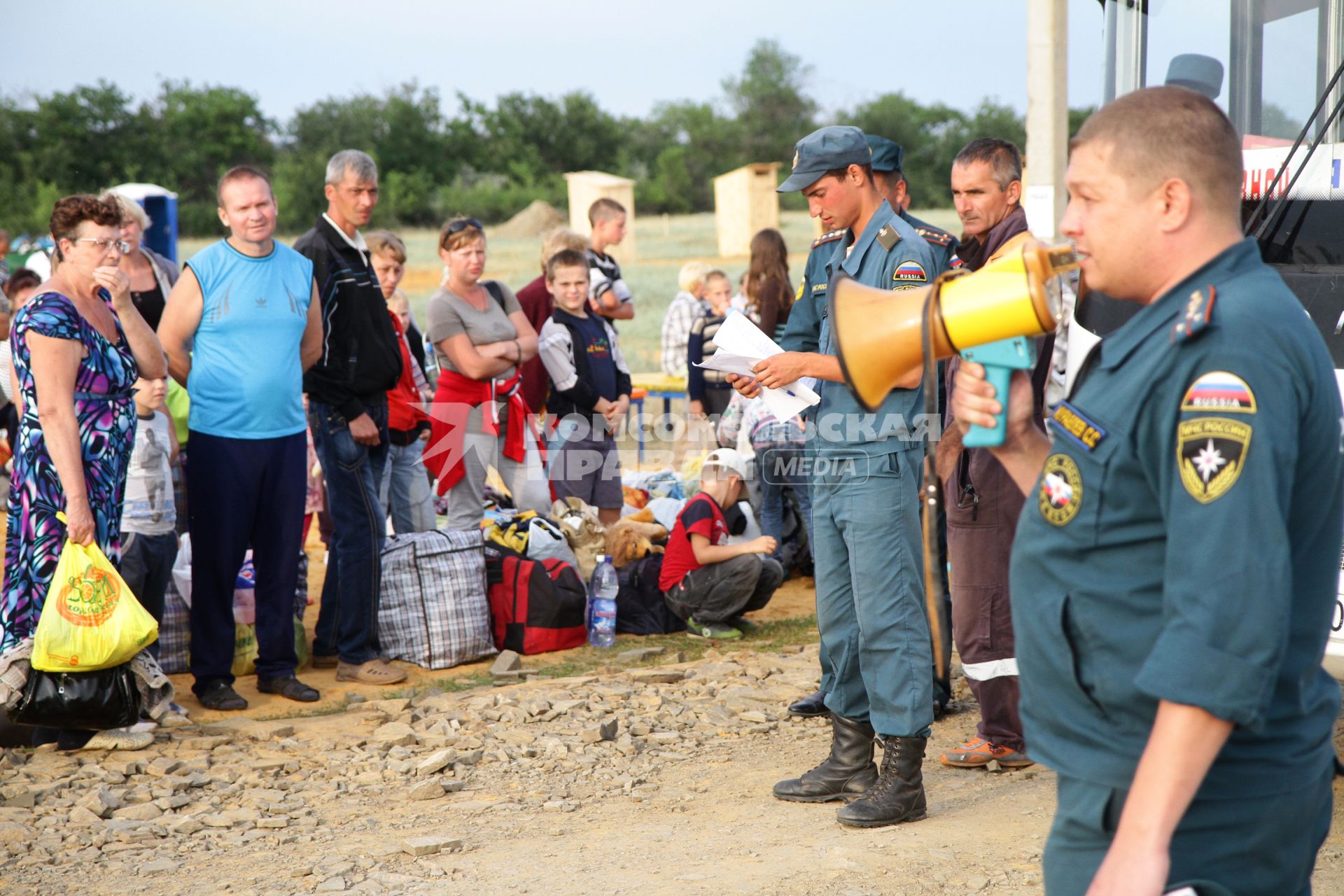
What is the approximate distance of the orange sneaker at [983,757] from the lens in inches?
179

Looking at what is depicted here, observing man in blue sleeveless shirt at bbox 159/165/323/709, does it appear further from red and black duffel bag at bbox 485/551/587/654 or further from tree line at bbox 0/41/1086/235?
tree line at bbox 0/41/1086/235

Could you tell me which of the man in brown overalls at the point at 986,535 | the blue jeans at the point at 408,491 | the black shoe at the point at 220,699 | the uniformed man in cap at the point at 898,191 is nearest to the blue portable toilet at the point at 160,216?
the blue jeans at the point at 408,491

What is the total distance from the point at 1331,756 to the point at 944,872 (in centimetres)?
183

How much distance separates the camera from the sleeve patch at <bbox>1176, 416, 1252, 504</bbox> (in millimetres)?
1565

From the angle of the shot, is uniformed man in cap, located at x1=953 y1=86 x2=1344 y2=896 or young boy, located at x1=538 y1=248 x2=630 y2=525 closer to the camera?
uniformed man in cap, located at x1=953 y1=86 x2=1344 y2=896

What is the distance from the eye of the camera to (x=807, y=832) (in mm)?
3887

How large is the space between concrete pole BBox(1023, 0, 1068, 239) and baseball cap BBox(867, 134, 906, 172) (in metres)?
6.04

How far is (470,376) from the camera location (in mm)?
7133

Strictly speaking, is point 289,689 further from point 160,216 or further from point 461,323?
point 160,216

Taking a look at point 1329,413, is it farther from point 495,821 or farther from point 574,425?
point 574,425

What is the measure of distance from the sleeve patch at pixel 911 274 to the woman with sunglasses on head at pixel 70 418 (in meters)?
3.23

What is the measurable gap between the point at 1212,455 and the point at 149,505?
16.5 ft

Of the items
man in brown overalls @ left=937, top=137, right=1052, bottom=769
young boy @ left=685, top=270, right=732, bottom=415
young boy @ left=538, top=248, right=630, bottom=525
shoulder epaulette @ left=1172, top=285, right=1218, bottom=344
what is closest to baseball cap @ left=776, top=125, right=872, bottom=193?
man in brown overalls @ left=937, top=137, right=1052, bottom=769

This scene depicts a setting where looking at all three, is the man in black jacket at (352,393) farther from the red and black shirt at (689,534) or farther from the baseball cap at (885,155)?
the baseball cap at (885,155)
